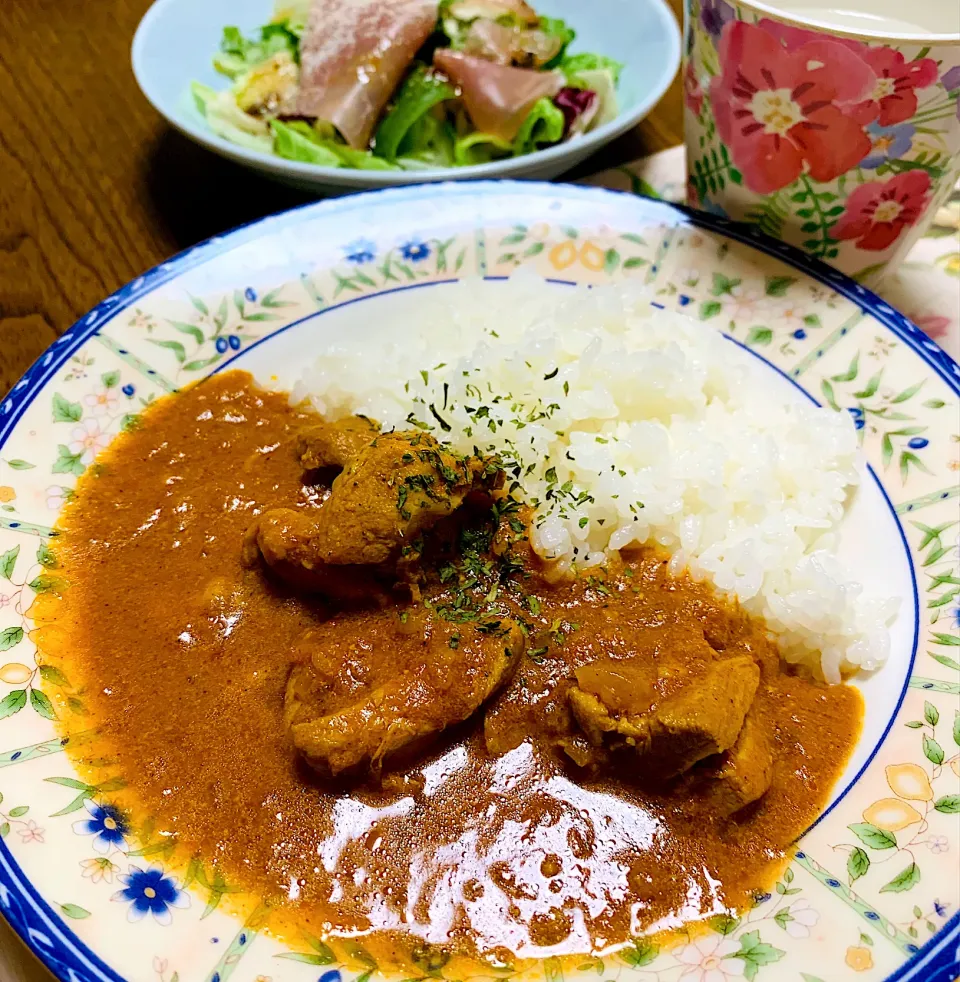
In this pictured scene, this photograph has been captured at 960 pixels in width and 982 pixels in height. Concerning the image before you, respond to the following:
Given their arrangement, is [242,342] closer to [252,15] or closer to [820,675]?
[820,675]

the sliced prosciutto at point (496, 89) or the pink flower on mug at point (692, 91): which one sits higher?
the pink flower on mug at point (692, 91)

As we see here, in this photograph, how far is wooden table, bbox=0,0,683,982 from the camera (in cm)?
336

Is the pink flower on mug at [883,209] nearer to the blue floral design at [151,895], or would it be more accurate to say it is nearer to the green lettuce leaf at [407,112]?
the green lettuce leaf at [407,112]

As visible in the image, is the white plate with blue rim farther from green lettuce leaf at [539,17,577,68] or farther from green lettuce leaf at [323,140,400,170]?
green lettuce leaf at [539,17,577,68]

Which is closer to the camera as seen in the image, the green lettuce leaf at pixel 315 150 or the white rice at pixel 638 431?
the white rice at pixel 638 431

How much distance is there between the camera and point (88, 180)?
3.81 meters

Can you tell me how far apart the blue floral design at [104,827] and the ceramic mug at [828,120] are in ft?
9.02

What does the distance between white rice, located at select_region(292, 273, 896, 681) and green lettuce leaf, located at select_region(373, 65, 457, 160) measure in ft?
3.41

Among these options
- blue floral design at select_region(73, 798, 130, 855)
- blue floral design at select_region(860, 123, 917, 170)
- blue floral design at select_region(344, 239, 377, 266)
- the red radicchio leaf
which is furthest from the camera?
the red radicchio leaf

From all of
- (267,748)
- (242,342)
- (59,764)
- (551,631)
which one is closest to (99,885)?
(59,764)

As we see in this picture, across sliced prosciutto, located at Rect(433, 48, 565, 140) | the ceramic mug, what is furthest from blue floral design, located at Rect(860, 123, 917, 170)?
sliced prosciutto, located at Rect(433, 48, 565, 140)

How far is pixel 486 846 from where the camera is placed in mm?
1984

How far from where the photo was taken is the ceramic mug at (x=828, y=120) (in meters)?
2.46

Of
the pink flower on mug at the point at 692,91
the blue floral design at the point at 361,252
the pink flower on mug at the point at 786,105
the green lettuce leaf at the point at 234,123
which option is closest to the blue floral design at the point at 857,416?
the pink flower on mug at the point at 786,105
